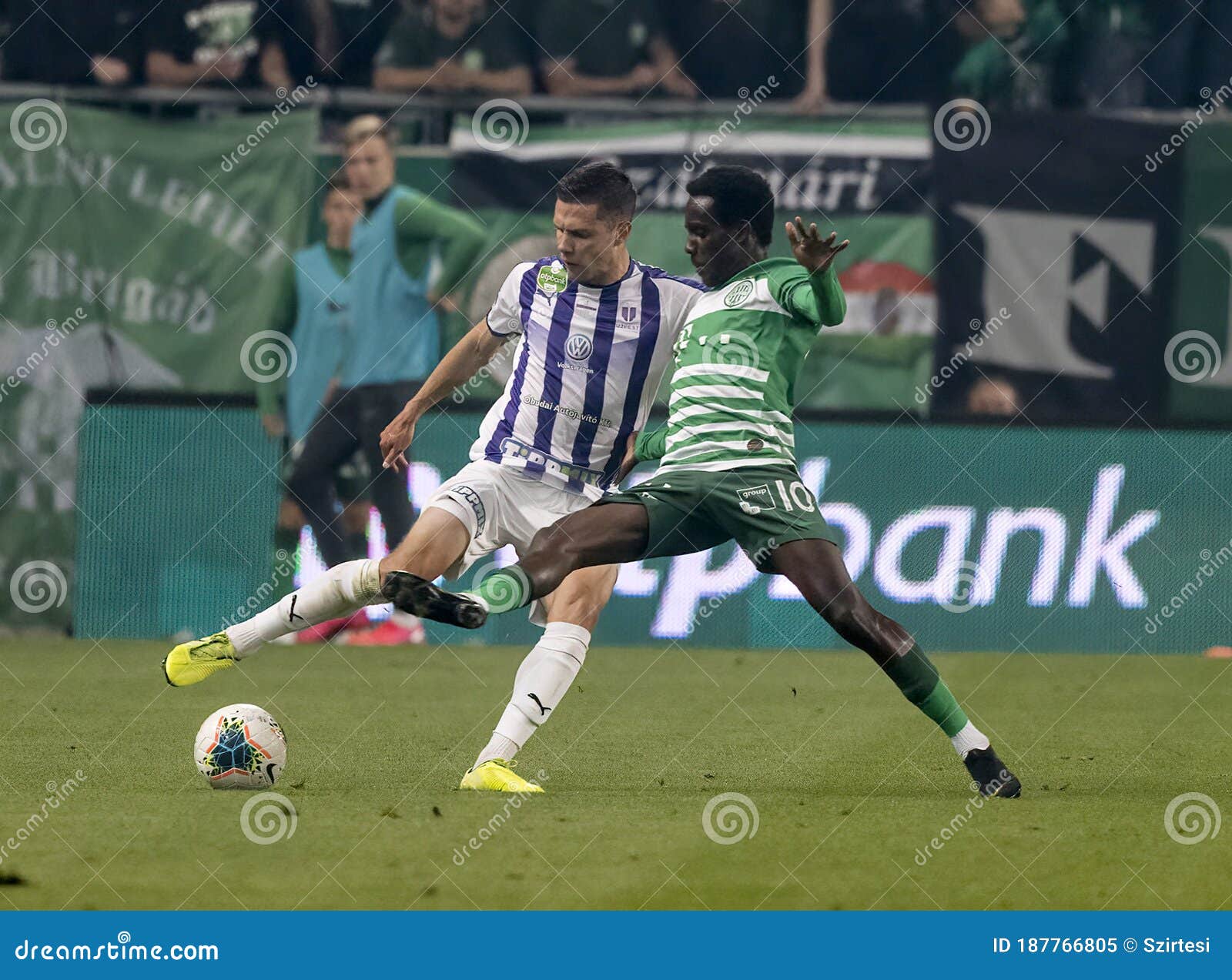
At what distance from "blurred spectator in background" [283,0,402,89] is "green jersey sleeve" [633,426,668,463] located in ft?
20.6

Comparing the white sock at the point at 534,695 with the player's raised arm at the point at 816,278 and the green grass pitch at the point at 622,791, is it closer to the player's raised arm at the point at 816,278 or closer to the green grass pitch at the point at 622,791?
the green grass pitch at the point at 622,791

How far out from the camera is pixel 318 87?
38.2 feet

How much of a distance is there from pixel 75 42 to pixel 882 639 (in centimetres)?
807

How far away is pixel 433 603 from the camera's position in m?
5.31

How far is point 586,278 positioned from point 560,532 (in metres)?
1.06

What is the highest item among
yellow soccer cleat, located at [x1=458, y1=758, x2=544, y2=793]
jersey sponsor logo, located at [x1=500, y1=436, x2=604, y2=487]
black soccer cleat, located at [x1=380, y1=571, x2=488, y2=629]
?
jersey sponsor logo, located at [x1=500, y1=436, x2=604, y2=487]

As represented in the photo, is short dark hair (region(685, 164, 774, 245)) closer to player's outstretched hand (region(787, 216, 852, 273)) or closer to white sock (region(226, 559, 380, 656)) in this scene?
player's outstretched hand (region(787, 216, 852, 273))

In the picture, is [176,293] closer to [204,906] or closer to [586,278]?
[586,278]

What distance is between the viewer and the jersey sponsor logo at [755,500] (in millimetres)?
6066

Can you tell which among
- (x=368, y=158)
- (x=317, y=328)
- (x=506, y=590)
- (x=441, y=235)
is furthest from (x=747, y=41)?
(x=506, y=590)

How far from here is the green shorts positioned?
6047 mm

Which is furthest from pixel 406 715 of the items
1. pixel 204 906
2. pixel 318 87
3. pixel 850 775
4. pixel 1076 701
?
pixel 318 87

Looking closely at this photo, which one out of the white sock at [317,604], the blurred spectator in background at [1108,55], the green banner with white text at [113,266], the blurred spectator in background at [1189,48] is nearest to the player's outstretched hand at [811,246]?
the white sock at [317,604]

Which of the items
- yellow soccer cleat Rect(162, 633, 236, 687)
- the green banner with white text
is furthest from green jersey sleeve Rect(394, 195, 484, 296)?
yellow soccer cleat Rect(162, 633, 236, 687)
